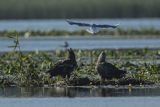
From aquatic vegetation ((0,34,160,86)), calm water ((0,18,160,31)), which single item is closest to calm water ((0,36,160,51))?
calm water ((0,18,160,31))

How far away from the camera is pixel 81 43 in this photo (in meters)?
41.0

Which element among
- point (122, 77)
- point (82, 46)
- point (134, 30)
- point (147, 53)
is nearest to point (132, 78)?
point (122, 77)

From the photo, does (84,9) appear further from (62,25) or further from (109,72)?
(109,72)

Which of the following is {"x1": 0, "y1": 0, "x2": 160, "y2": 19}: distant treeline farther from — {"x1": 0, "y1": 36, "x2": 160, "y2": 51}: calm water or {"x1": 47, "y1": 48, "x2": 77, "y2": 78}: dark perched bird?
{"x1": 47, "y1": 48, "x2": 77, "y2": 78}: dark perched bird

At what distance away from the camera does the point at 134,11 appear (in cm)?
6931

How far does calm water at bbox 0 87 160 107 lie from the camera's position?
791 inches

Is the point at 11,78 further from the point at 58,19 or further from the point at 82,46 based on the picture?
the point at 58,19

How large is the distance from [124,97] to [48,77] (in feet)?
12.0

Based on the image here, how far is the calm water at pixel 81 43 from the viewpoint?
38.1 metres

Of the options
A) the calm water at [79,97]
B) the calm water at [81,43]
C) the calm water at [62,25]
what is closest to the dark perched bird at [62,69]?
the calm water at [79,97]

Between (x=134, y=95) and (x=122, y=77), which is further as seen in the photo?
(x=122, y=77)

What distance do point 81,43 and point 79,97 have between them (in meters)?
19.8

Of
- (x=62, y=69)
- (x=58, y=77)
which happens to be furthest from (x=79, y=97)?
(x=58, y=77)

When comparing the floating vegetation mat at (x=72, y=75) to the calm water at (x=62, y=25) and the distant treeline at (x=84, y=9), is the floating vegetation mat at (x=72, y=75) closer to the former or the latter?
the calm water at (x=62, y=25)
